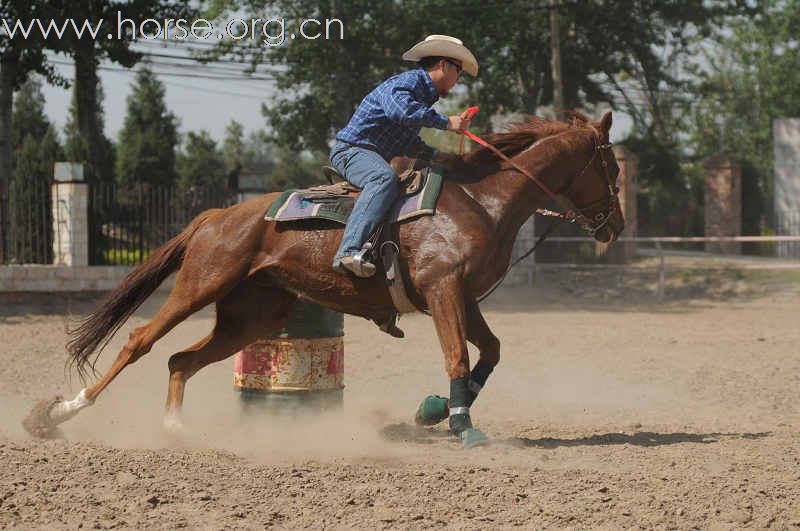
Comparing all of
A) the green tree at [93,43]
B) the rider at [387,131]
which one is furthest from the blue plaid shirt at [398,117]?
the green tree at [93,43]

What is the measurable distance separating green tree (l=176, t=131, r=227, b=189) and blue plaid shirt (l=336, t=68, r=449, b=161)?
111ft

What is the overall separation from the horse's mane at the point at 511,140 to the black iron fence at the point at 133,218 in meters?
11.7

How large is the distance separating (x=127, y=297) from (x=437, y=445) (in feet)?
7.88

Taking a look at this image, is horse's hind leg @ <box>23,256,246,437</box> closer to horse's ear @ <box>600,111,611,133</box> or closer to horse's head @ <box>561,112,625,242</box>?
horse's head @ <box>561,112,625,242</box>

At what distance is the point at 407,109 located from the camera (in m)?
6.32

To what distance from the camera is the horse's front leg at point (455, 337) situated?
6230 millimetres

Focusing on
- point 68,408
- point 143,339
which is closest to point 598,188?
point 143,339

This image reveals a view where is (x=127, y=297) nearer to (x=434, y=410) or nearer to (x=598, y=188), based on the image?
(x=434, y=410)

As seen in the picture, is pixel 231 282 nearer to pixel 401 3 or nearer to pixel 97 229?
pixel 97 229

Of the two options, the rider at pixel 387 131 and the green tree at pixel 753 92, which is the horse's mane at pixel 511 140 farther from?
the green tree at pixel 753 92

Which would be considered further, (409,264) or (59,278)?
(59,278)

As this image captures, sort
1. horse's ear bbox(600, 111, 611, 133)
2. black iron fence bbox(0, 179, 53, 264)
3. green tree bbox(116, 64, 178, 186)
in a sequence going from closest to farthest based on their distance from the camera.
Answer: horse's ear bbox(600, 111, 611, 133) → black iron fence bbox(0, 179, 53, 264) → green tree bbox(116, 64, 178, 186)

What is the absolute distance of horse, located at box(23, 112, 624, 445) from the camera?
6352 millimetres

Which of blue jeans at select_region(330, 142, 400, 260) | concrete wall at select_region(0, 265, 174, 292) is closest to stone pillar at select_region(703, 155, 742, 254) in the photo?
concrete wall at select_region(0, 265, 174, 292)
